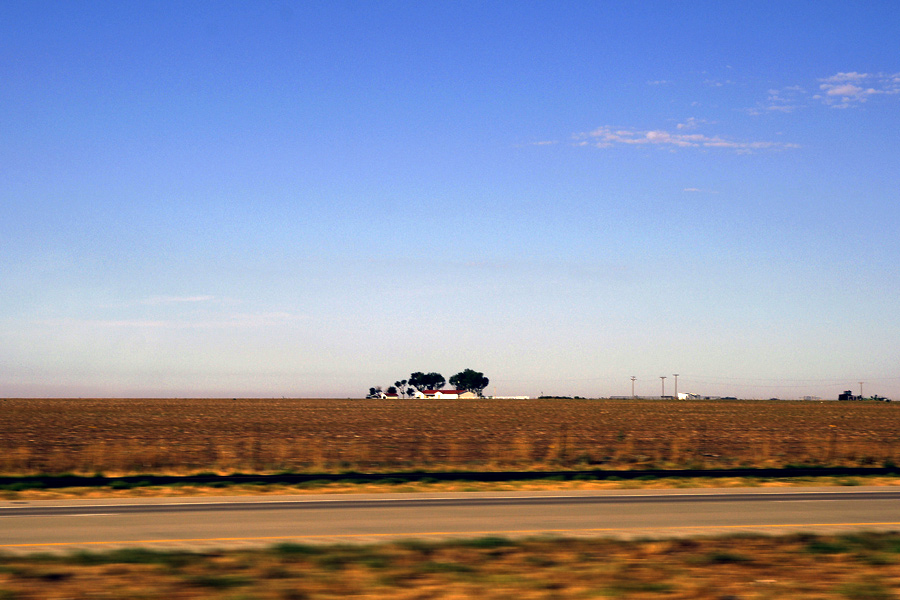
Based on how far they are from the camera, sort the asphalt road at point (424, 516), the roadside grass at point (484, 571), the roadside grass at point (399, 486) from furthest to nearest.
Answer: the roadside grass at point (399, 486) → the asphalt road at point (424, 516) → the roadside grass at point (484, 571)

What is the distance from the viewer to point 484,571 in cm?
1025

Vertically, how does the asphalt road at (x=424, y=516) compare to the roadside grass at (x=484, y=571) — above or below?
below

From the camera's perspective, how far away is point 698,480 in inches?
895

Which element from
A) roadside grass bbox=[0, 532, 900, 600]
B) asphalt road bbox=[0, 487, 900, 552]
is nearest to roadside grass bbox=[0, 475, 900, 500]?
asphalt road bbox=[0, 487, 900, 552]

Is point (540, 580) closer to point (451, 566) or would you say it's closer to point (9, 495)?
A: point (451, 566)

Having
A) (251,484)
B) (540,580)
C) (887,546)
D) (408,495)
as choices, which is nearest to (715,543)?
(887,546)

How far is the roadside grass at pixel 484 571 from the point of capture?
30.0 feet

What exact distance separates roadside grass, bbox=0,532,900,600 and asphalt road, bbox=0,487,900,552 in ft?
3.88

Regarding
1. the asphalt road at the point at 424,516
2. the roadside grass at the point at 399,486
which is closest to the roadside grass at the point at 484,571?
the asphalt road at the point at 424,516

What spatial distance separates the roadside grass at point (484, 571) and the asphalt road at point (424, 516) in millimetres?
1183

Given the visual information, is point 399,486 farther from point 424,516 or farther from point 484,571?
point 484,571

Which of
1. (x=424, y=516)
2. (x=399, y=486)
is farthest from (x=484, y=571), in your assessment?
(x=399, y=486)

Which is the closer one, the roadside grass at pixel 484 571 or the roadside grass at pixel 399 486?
the roadside grass at pixel 484 571

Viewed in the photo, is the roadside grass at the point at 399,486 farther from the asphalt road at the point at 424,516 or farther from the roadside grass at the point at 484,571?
the roadside grass at the point at 484,571
